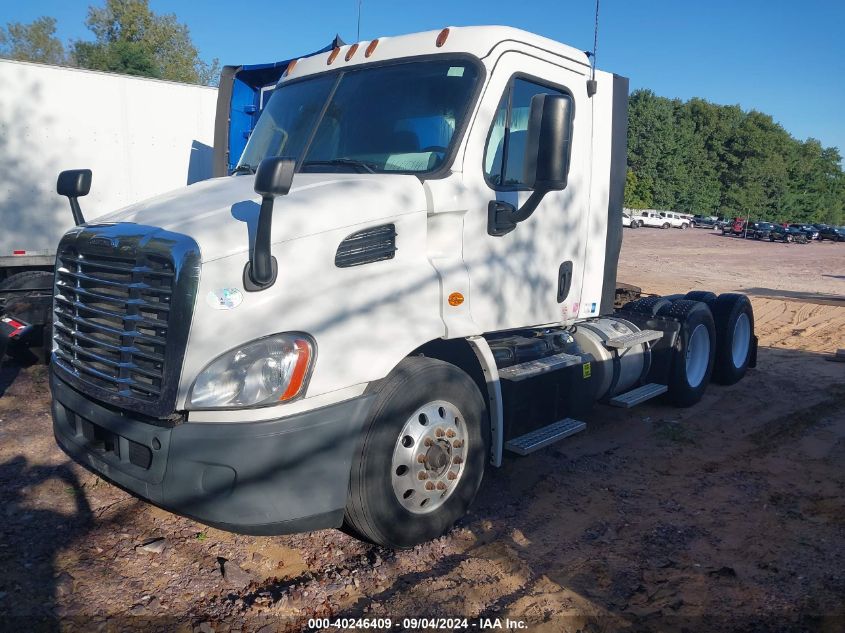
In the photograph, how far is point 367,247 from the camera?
3.71 metres

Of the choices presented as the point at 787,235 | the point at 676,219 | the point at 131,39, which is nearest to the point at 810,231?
the point at 787,235

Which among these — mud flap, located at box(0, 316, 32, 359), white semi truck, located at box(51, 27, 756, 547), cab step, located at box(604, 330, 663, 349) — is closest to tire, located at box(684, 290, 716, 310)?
cab step, located at box(604, 330, 663, 349)

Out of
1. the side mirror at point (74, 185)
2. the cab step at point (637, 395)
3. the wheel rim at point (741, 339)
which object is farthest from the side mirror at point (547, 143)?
the wheel rim at point (741, 339)

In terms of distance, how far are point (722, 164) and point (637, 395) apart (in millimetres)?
84927

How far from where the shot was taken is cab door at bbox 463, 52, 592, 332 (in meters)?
4.25

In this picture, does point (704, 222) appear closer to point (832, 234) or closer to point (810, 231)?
point (832, 234)

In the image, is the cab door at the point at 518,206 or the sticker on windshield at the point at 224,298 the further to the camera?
the cab door at the point at 518,206

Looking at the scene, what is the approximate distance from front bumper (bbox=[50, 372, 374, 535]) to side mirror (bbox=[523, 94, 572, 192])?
165cm

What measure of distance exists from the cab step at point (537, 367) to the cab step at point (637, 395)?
3.11 ft

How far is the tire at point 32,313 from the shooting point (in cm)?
707

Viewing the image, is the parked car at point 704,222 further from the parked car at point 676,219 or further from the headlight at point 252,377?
the headlight at point 252,377

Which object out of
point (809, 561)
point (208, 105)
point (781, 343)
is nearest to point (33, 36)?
point (208, 105)

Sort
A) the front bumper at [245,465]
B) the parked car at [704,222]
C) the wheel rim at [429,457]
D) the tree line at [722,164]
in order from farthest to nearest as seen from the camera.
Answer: the parked car at [704,222]
the tree line at [722,164]
the wheel rim at [429,457]
the front bumper at [245,465]

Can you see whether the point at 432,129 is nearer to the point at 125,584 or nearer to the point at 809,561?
the point at 125,584
